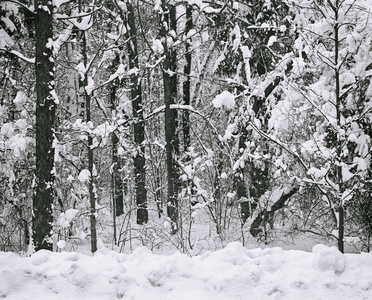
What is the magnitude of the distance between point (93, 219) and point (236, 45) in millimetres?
6585

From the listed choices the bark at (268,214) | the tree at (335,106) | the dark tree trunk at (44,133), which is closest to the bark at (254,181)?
the bark at (268,214)

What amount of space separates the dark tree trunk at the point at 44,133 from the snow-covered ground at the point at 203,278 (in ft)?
11.3

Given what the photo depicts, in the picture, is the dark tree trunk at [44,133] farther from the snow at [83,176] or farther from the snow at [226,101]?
the snow at [226,101]

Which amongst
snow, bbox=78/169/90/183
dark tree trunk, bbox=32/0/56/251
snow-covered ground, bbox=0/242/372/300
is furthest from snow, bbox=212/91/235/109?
snow, bbox=78/169/90/183

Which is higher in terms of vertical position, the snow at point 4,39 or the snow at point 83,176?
the snow at point 4,39

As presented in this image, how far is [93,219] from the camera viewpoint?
1162 cm

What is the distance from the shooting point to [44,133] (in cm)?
831

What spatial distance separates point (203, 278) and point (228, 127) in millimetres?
6880

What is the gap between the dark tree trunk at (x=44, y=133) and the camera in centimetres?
820

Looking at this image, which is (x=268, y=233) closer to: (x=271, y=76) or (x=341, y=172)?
(x=271, y=76)

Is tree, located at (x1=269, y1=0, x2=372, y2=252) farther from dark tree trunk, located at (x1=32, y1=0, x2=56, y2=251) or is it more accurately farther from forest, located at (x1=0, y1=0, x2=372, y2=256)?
dark tree trunk, located at (x1=32, y1=0, x2=56, y2=251)

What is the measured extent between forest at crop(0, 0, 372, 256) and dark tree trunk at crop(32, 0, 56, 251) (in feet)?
0.07

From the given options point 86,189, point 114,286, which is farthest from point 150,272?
point 86,189

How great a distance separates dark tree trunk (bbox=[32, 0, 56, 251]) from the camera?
8.20m
